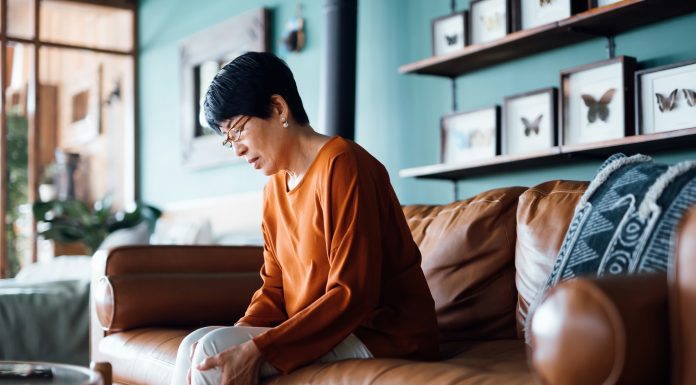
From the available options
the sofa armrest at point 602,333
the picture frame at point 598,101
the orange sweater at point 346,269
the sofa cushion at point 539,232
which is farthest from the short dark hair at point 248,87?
the picture frame at point 598,101

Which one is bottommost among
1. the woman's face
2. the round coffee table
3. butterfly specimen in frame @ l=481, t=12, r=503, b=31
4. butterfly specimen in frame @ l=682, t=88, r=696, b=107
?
the round coffee table

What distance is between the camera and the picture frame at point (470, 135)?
2949mm

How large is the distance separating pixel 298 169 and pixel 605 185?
67cm

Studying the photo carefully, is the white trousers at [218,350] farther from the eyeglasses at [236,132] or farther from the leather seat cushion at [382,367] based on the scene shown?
the eyeglasses at [236,132]

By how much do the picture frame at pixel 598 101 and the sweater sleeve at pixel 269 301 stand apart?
42.2 inches

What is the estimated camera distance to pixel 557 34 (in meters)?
2.72

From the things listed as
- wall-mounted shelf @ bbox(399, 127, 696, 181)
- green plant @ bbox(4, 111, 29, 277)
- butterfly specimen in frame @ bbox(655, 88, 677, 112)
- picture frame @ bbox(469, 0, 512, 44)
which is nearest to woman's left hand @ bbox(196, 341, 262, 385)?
wall-mounted shelf @ bbox(399, 127, 696, 181)

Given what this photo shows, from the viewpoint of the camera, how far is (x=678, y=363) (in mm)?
1021

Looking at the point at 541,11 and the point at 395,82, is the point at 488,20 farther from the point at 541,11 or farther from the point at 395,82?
the point at 395,82

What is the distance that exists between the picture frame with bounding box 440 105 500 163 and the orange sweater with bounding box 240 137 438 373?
116cm

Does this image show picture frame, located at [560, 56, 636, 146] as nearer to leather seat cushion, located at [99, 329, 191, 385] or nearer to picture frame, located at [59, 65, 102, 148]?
leather seat cushion, located at [99, 329, 191, 385]

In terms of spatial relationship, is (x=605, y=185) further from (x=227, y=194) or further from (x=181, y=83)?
(x=181, y=83)

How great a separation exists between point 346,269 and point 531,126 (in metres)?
1.32

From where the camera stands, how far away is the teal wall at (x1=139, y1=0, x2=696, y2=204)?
2.72 metres
